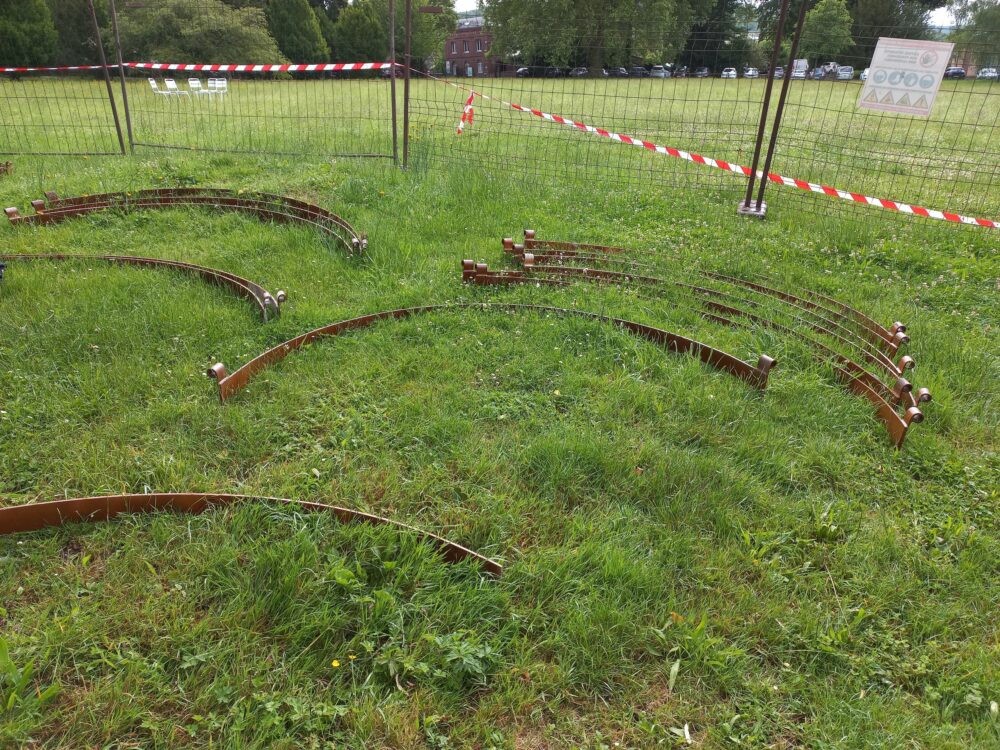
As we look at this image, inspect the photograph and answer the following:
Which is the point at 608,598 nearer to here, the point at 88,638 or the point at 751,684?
the point at 751,684

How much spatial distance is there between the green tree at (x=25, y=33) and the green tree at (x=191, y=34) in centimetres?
381

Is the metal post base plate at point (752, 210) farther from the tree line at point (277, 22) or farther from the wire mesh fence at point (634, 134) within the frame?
the tree line at point (277, 22)

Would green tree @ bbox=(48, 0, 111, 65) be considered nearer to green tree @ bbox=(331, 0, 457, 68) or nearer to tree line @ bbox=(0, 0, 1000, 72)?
tree line @ bbox=(0, 0, 1000, 72)

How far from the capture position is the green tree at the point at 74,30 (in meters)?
32.0

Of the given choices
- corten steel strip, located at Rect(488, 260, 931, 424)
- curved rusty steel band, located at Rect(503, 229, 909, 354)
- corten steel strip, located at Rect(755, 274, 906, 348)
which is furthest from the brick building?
corten steel strip, located at Rect(755, 274, 906, 348)

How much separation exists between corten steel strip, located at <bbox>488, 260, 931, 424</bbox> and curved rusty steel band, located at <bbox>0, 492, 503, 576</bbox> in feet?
8.65

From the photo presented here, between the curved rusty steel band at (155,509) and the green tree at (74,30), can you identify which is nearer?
the curved rusty steel band at (155,509)

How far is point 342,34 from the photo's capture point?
41.2m

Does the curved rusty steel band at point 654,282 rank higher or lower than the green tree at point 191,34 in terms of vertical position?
lower

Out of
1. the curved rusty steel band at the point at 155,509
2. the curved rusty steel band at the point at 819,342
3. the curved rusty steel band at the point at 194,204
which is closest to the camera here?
the curved rusty steel band at the point at 155,509

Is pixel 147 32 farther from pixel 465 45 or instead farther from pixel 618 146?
pixel 465 45

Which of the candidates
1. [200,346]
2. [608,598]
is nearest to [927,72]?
[608,598]

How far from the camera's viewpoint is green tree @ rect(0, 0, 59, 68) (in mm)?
28438

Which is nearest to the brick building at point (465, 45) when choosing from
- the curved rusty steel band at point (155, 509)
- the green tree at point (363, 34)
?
the green tree at point (363, 34)
